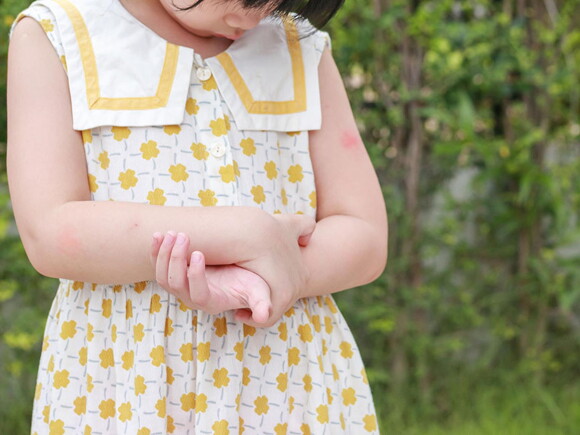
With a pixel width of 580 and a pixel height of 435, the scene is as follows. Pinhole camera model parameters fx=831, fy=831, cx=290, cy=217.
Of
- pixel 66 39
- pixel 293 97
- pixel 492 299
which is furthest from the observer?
pixel 492 299

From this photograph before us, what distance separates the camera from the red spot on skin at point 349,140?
40.2 inches

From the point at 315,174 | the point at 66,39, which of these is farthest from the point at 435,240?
the point at 66,39

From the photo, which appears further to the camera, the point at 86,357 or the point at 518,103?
the point at 518,103

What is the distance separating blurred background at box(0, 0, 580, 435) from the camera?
2434 mm

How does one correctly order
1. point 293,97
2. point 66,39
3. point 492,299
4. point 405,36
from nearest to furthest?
1. point 66,39
2. point 293,97
3. point 405,36
4. point 492,299

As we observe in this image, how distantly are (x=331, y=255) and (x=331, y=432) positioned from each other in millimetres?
218

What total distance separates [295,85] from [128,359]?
0.38m

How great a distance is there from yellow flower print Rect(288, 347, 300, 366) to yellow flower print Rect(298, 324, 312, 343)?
17 millimetres

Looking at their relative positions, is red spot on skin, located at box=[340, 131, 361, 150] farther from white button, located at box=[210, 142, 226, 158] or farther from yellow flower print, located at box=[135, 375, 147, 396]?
yellow flower print, located at box=[135, 375, 147, 396]

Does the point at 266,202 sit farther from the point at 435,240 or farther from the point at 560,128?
the point at 560,128

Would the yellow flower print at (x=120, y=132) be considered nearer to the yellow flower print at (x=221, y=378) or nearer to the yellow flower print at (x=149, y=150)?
the yellow flower print at (x=149, y=150)

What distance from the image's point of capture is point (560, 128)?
267 cm

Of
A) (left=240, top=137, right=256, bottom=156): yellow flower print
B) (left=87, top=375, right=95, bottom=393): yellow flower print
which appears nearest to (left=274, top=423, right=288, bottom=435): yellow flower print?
(left=87, top=375, right=95, bottom=393): yellow flower print

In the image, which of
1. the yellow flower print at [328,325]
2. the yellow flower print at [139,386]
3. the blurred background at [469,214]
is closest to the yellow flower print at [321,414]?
the yellow flower print at [328,325]
